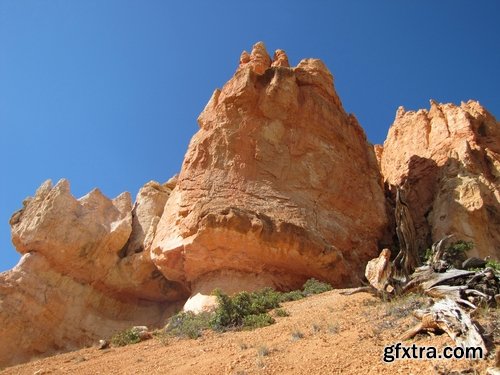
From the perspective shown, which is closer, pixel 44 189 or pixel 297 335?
pixel 297 335

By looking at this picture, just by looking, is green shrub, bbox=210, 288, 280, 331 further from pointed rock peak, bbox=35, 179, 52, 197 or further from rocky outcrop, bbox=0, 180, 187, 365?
pointed rock peak, bbox=35, 179, 52, 197

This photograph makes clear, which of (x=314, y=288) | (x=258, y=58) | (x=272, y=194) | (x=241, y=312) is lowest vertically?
(x=241, y=312)

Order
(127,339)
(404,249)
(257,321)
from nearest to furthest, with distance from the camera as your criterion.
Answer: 1. (257,321)
2. (127,339)
3. (404,249)

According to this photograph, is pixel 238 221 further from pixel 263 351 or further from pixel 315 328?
pixel 263 351

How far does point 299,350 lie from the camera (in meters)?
8.61

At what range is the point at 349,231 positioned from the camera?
20.5m

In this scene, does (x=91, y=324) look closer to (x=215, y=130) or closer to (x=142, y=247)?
(x=142, y=247)

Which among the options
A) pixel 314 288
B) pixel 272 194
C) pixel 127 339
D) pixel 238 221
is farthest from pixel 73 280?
pixel 314 288

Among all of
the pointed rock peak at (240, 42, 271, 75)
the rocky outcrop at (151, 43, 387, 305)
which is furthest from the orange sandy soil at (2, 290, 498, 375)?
the pointed rock peak at (240, 42, 271, 75)

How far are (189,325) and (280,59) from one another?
18.4 metres

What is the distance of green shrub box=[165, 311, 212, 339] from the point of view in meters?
12.5

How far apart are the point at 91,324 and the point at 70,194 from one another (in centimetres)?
669

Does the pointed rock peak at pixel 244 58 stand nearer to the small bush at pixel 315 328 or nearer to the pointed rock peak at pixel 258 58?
the pointed rock peak at pixel 258 58

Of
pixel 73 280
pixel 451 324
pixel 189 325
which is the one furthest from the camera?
pixel 73 280
